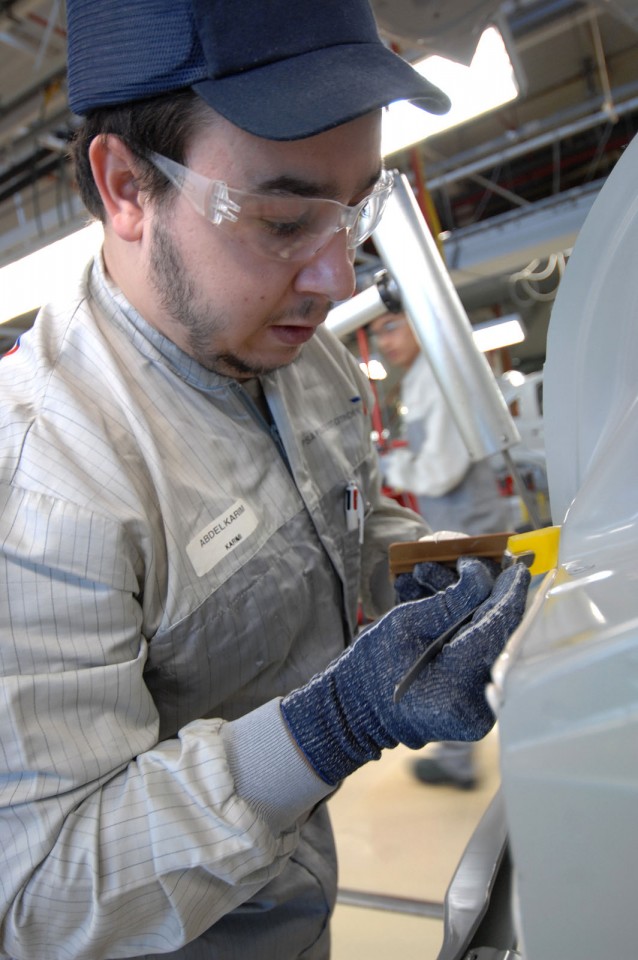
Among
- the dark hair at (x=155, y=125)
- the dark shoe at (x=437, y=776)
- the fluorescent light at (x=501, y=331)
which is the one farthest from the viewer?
the fluorescent light at (x=501, y=331)

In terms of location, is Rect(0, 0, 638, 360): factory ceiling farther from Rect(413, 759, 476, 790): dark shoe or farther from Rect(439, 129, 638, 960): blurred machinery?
Rect(413, 759, 476, 790): dark shoe

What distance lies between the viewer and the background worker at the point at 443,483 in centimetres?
254

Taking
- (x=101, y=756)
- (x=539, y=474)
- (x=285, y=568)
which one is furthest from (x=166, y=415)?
(x=539, y=474)

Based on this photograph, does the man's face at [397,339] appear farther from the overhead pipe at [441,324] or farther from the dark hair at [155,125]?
the dark hair at [155,125]

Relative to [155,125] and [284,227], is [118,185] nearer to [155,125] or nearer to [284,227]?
[155,125]

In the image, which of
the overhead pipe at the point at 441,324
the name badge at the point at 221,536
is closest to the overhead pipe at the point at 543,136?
the overhead pipe at the point at 441,324

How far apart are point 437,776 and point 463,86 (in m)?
2.18

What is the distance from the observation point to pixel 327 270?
82 centimetres

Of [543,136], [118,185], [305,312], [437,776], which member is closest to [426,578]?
[305,312]

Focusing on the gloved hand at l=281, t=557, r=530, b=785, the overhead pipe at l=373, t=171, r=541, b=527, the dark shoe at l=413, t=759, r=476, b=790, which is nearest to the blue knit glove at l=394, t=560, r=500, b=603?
the gloved hand at l=281, t=557, r=530, b=785

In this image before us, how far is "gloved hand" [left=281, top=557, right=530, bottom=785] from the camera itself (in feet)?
2.00

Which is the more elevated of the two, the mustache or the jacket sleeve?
the mustache

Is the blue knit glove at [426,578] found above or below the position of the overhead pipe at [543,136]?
below

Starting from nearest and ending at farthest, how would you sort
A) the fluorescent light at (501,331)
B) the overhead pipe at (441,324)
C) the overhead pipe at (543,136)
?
1. the overhead pipe at (441,324)
2. the overhead pipe at (543,136)
3. the fluorescent light at (501,331)
